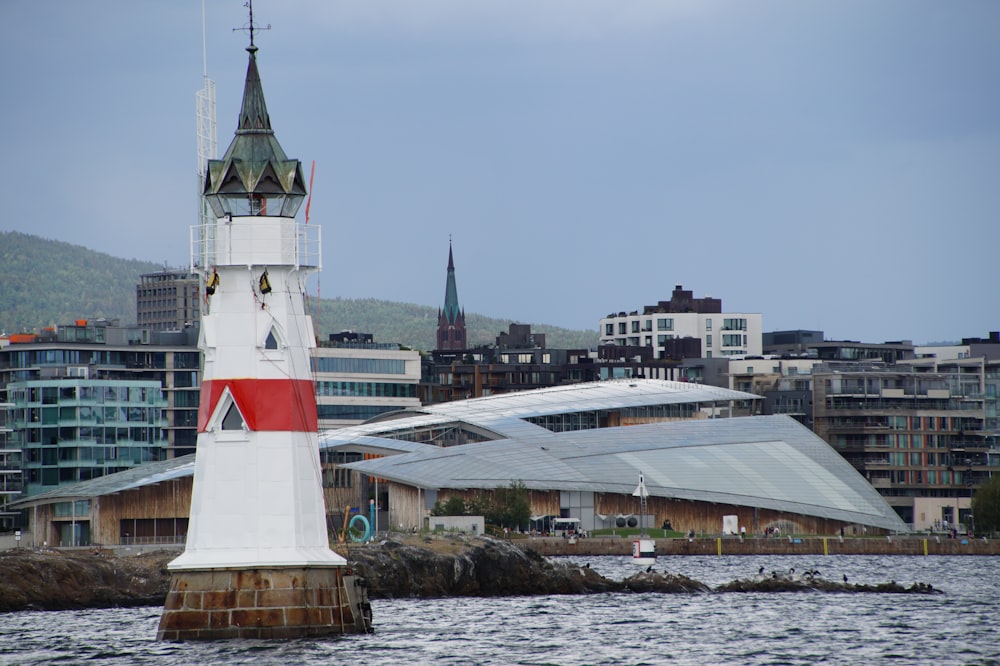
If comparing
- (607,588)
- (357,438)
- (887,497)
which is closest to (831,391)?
(887,497)

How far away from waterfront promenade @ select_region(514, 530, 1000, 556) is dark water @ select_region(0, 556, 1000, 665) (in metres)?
43.4

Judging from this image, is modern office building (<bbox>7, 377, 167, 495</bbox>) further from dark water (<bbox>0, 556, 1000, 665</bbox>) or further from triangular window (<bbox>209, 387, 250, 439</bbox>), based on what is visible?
triangular window (<bbox>209, 387, 250, 439</bbox>)

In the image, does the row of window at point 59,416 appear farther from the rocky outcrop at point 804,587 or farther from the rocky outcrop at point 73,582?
the rocky outcrop at point 804,587

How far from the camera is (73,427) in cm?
14038

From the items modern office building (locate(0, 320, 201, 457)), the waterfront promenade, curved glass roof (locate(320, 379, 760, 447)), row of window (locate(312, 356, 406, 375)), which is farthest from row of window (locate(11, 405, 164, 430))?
the waterfront promenade

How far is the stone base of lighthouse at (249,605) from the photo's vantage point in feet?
138

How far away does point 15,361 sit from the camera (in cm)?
15138

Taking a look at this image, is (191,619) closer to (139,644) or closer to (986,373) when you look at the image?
(139,644)

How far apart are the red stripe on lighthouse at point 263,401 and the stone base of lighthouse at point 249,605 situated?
3156mm

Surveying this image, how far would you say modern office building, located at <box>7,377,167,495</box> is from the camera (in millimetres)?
138875

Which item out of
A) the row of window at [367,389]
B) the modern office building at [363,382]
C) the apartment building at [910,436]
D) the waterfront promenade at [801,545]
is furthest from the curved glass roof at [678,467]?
the row of window at [367,389]

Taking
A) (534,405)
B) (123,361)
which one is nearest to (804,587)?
(534,405)

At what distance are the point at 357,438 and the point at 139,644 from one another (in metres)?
95.5

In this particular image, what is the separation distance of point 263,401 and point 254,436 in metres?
0.78
